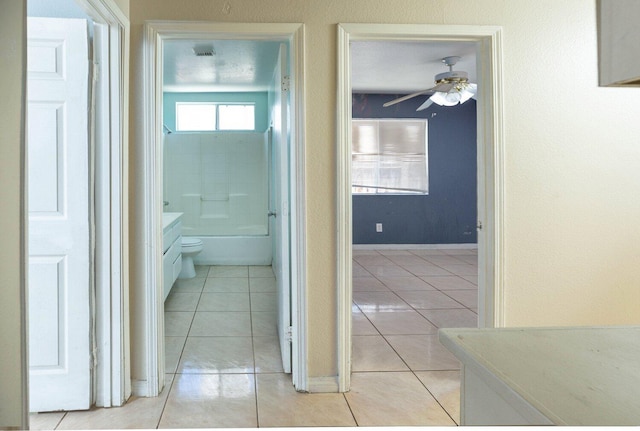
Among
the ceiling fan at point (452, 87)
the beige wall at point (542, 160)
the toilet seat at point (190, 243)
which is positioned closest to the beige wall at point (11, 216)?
the beige wall at point (542, 160)

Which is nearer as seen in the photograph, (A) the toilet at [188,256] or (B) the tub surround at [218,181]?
(A) the toilet at [188,256]

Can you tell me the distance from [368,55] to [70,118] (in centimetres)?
364

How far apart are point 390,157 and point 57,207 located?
5906mm

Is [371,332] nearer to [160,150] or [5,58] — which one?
[160,150]

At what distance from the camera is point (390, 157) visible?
7695 millimetres

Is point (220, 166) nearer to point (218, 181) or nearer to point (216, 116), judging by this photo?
point (218, 181)

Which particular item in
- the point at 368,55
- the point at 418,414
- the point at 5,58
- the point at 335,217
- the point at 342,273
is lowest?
the point at 418,414

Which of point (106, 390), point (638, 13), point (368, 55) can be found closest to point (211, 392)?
point (106, 390)

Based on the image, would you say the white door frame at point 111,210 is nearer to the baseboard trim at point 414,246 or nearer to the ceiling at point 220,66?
the ceiling at point 220,66

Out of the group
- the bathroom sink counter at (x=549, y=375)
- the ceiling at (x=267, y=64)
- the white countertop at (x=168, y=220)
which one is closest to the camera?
the bathroom sink counter at (x=549, y=375)

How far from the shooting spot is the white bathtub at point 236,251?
635 cm

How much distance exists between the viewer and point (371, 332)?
12.0 ft

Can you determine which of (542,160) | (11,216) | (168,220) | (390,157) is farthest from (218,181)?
(11,216)

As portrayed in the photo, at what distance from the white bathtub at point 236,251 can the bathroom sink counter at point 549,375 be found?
5.36 m
